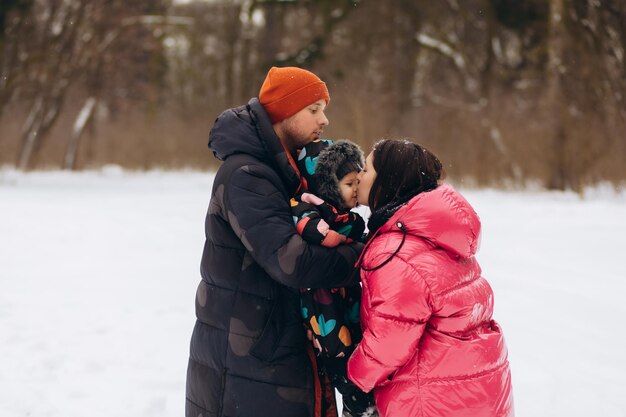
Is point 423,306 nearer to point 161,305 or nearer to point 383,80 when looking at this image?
point 161,305

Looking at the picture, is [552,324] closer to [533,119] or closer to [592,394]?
[592,394]

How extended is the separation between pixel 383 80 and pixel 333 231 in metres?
19.2

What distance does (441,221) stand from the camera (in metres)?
1.95

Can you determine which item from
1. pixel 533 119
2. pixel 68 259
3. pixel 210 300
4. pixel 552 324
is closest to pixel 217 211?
pixel 210 300

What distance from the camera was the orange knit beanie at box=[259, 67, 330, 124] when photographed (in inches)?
85.8

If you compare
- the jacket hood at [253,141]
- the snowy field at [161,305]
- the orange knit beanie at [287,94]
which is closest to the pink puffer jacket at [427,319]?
the jacket hood at [253,141]

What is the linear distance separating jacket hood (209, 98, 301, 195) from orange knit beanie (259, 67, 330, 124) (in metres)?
0.09

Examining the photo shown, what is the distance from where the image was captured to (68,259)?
7457 millimetres

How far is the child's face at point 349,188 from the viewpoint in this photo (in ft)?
6.92

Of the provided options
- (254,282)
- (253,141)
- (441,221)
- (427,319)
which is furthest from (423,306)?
(253,141)

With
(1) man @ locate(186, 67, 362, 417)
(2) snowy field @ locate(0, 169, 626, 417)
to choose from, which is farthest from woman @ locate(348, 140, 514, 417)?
(2) snowy field @ locate(0, 169, 626, 417)

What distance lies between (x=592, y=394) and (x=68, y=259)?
5.70m

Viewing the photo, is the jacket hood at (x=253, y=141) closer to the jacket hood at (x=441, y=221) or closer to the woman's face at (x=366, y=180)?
the woman's face at (x=366, y=180)

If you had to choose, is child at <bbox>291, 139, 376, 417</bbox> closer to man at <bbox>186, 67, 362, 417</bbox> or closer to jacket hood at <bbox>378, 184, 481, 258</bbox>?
man at <bbox>186, 67, 362, 417</bbox>
